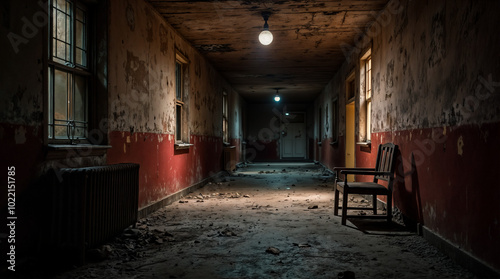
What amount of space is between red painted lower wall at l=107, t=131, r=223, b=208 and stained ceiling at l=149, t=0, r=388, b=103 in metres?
1.93

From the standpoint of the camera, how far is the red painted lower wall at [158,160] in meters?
4.35

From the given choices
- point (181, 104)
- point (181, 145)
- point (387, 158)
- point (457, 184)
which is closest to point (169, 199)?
point (181, 145)

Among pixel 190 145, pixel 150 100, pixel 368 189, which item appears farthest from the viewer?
pixel 190 145

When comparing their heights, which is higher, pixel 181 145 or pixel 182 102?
pixel 182 102

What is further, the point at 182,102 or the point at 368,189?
the point at 182,102

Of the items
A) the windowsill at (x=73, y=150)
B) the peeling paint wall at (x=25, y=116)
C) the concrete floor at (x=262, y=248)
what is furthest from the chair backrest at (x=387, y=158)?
the peeling paint wall at (x=25, y=116)

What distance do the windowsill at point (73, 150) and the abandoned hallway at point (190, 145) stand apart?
0.02 metres

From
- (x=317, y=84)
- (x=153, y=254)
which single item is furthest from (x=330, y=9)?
(x=317, y=84)

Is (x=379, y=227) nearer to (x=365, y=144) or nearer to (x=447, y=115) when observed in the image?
(x=447, y=115)

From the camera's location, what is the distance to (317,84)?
42.1 ft

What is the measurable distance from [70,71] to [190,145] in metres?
3.85

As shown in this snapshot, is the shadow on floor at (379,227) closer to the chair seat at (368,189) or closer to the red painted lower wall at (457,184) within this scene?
the red painted lower wall at (457,184)

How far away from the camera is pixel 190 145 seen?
7246 mm

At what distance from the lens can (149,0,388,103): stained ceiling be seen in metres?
5.23
